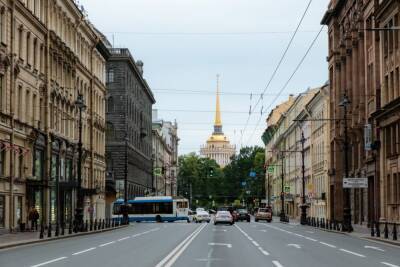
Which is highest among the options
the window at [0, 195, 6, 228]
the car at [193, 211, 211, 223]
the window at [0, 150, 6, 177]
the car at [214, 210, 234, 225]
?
the window at [0, 150, 6, 177]

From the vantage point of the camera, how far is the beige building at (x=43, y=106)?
45000 millimetres

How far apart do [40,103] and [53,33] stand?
5.44 metres

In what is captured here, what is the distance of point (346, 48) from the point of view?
229 ft

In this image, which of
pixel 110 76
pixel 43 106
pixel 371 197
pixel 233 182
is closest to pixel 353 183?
pixel 371 197

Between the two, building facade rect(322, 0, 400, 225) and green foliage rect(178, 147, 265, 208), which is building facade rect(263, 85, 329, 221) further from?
green foliage rect(178, 147, 265, 208)

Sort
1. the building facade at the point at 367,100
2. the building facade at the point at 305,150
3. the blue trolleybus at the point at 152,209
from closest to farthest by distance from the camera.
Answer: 1. the building facade at the point at 367,100
2. the building facade at the point at 305,150
3. the blue trolleybus at the point at 152,209

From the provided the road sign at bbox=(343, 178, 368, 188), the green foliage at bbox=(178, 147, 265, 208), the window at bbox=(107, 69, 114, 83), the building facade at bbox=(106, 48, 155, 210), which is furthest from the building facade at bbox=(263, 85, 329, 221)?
the green foliage at bbox=(178, 147, 265, 208)

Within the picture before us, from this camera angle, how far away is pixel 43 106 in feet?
177

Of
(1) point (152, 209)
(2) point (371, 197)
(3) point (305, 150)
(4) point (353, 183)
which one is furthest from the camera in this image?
(3) point (305, 150)

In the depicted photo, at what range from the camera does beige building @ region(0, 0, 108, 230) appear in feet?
148

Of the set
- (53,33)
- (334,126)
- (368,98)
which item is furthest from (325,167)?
(53,33)

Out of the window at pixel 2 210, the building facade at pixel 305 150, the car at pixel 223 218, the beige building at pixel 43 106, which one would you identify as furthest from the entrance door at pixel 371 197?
the window at pixel 2 210

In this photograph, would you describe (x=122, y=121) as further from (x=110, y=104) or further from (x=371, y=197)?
(x=371, y=197)

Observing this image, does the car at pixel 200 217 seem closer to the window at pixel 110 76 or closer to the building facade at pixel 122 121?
the building facade at pixel 122 121
